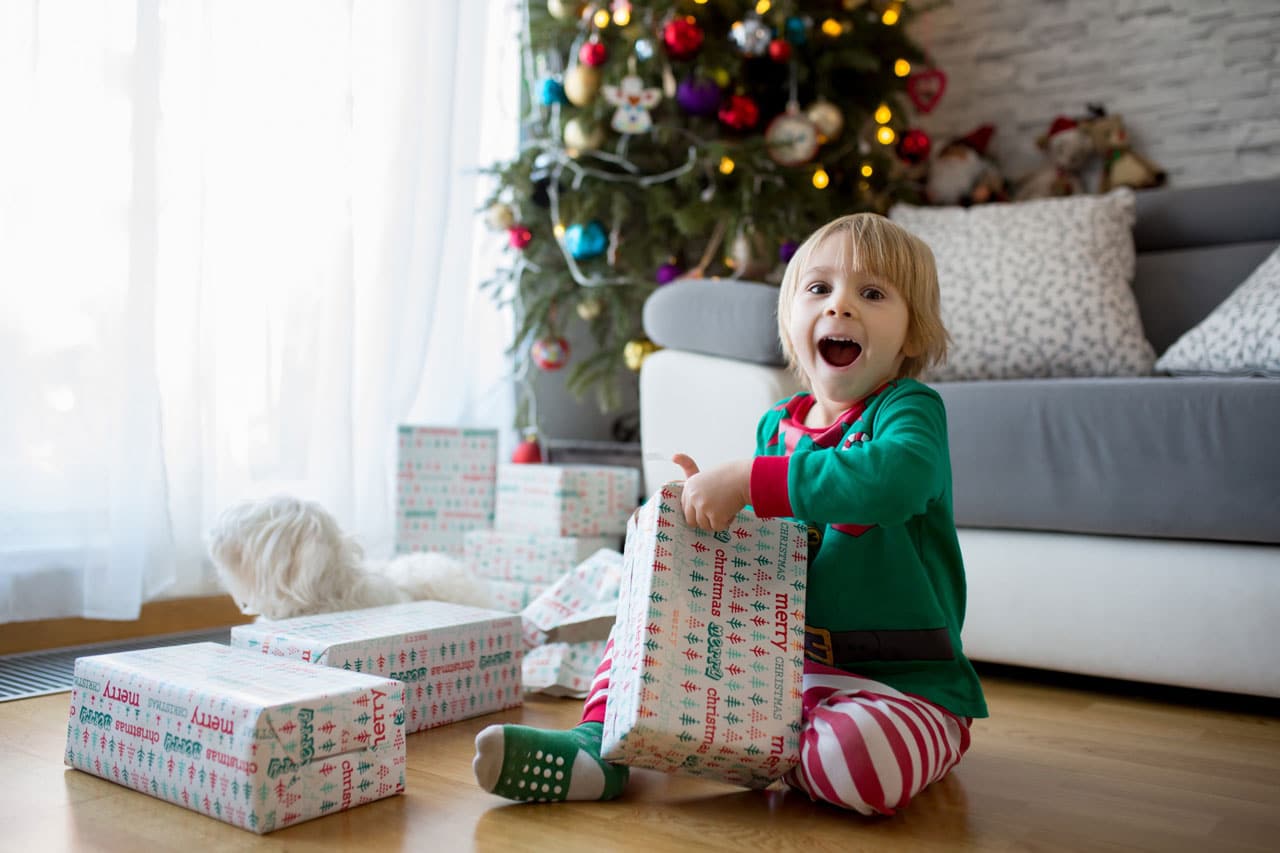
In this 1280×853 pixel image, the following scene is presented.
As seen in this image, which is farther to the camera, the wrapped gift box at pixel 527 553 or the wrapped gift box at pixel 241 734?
the wrapped gift box at pixel 527 553

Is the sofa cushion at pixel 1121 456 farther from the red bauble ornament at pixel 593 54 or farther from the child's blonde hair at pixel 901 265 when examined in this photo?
the red bauble ornament at pixel 593 54

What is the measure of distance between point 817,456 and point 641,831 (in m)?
0.39

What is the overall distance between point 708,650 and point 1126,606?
83 centimetres

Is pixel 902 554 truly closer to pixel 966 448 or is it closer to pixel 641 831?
pixel 641 831

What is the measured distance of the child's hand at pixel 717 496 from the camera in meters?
1.01

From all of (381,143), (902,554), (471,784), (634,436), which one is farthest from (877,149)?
(471,784)

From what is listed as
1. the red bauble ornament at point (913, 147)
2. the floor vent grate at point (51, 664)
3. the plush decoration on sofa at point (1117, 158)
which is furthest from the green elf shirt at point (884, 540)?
the plush decoration on sofa at point (1117, 158)

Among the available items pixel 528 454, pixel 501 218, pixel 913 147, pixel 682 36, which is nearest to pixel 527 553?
pixel 528 454

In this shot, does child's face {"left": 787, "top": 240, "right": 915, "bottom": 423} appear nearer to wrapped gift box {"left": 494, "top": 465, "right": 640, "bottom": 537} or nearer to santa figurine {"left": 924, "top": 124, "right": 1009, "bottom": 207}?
wrapped gift box {"left": 494, "top": 465, "right": 640, "bottom": 537}

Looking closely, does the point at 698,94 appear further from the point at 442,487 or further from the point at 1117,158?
the point at 1117,158

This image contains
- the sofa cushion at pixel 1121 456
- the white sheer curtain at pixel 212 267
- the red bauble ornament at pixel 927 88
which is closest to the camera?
the sofa cushion at pixel 1121 456

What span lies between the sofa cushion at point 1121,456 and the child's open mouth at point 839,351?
571 millimetres

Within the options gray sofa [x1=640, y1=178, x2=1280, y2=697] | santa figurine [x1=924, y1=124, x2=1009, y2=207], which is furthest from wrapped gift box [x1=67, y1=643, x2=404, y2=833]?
santa figurine [x1=924, y1=124, x2=1009, y2=207]

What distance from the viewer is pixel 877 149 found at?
2.70 metres
